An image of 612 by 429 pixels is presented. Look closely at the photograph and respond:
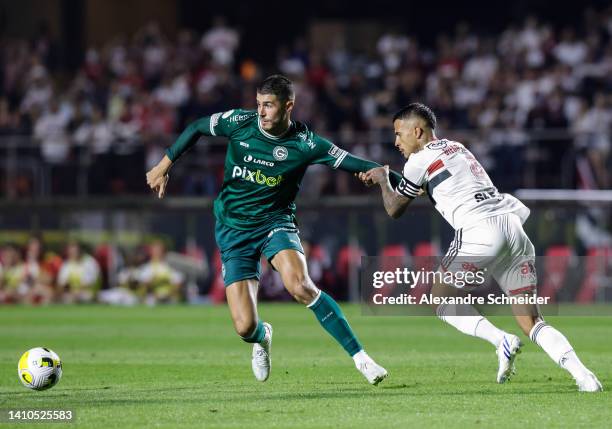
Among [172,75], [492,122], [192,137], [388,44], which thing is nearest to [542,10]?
[388,44]

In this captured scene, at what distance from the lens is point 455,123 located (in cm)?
2384

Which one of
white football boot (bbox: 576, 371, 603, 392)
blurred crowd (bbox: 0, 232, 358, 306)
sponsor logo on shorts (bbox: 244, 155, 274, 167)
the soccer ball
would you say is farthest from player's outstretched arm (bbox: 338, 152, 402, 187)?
blurred crowd (bbox: 0, 232, 358, 306)

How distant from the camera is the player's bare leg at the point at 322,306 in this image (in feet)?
31.7

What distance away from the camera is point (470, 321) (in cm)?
979

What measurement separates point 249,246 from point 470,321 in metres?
2.00

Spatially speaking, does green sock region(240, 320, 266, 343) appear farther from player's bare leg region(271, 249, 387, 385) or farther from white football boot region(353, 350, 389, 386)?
white football boot region(353, 350, 389, 386)

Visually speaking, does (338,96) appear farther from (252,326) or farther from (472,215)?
(472,215)

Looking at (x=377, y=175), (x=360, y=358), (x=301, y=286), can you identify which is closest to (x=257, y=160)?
(x=377, y=175)

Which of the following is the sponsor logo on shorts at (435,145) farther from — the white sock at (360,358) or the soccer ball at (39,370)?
the soccer ball at (39,370)

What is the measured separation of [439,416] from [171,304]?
16.7m

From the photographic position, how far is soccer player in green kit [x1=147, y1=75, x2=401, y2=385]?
1001 cm

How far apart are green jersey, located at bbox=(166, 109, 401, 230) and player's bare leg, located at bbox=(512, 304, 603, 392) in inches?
63.6

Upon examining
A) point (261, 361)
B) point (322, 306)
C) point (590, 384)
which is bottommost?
point (261, 361)

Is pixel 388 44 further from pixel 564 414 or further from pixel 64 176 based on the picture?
pixel 564 414
